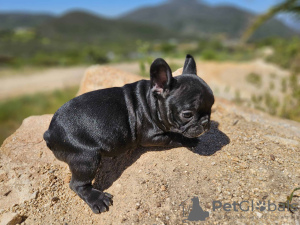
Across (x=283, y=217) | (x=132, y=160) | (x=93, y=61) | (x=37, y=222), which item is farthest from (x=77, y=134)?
(x=93, y=61)

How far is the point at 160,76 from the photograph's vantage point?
329cm

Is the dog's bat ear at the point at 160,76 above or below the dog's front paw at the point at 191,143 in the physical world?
above

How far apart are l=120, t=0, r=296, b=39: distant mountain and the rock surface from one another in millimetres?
69072

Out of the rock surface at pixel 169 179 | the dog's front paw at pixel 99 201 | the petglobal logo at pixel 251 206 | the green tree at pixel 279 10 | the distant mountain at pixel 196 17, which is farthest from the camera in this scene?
the distant mountain at pixel 196 17

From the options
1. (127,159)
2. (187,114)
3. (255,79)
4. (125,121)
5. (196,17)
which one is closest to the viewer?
(187,114)

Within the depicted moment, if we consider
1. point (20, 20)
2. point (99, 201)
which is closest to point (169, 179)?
point (99, 201)

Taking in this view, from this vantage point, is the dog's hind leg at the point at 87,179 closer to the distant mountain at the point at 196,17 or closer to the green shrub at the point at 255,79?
the green shrub at the point at 255,79

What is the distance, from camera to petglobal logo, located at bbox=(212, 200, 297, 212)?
294 cm

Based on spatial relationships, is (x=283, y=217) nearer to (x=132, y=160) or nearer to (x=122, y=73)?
(x=132, y=160)

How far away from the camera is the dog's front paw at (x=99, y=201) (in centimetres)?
335

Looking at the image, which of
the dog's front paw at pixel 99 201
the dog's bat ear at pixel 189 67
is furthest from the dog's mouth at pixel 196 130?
the dog's front paw at pixel 99 201

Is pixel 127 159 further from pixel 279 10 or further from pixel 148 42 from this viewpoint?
pixel 279 10

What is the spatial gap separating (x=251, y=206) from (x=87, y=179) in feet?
6.96

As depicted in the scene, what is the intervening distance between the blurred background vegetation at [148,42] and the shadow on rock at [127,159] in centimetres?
352
